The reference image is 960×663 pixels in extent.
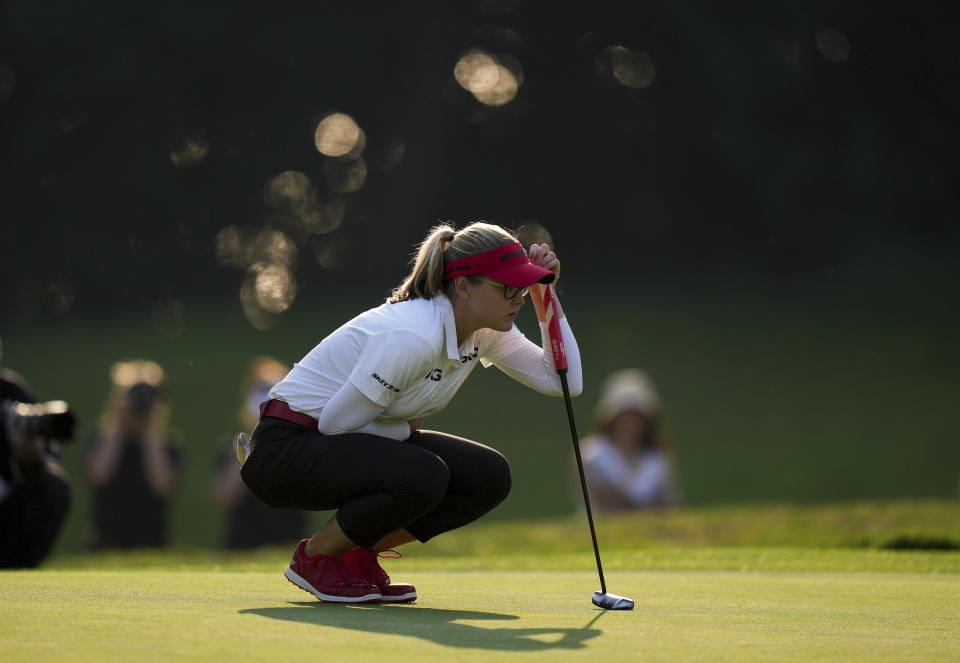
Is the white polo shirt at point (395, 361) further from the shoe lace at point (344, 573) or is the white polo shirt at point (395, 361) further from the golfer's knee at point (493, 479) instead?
the shoe lace at point (344, 573)

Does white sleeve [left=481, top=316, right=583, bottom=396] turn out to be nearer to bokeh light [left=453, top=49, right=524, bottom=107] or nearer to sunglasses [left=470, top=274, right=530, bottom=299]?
sunglasses [left=470, top=274, right=530, bottom=299]

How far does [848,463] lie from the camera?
18688 mm

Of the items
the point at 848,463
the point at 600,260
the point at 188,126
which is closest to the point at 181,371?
the point at 188,126

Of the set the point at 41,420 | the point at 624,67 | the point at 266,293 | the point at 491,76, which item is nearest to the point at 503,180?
the point at 491,76

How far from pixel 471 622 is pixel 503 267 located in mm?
1157

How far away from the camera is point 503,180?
22.8m

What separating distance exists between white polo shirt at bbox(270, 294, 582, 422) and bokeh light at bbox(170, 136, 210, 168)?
19600 mm

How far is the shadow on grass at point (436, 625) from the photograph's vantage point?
11.3ft

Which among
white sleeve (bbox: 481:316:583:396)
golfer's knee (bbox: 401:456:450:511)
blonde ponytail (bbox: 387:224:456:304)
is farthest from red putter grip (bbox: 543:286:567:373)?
golfer's knee (bbox: 401:456:450:511)

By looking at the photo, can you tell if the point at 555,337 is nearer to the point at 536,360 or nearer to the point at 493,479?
the point at 536,360

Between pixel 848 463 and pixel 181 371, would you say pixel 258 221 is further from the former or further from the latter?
pixel 848 463

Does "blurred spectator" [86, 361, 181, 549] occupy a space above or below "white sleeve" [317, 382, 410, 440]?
above

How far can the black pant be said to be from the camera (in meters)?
4.28

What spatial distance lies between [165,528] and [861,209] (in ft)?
51.4
